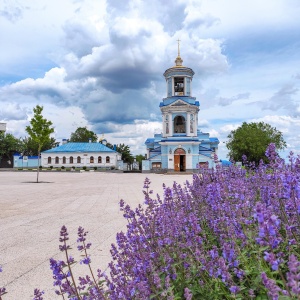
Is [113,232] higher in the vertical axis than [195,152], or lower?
lower

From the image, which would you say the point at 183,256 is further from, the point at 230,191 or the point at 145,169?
the point at 145,169

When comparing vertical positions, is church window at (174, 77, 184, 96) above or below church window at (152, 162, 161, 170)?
above

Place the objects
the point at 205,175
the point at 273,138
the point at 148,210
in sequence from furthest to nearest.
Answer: the point at 273,138
the point at 205,175
the point at 148,210

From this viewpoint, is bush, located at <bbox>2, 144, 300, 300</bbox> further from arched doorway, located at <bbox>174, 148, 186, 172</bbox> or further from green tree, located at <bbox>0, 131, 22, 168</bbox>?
green tree, located at <bbox>0, 131, 22, 168</bbox>

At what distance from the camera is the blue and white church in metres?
48.5

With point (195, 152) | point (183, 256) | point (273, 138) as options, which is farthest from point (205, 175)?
point (273, 138)

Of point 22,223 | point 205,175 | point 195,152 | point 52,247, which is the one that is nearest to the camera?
point 52,247

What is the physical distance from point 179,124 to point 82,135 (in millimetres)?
46332

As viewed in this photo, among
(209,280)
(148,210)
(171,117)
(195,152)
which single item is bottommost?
(209,280)

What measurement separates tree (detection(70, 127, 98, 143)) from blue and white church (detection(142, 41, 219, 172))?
4365cm

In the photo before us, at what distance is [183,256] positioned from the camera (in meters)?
2.49

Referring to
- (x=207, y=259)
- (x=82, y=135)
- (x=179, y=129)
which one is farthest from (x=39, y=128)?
(x=82, y=135)

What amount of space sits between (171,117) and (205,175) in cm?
4293

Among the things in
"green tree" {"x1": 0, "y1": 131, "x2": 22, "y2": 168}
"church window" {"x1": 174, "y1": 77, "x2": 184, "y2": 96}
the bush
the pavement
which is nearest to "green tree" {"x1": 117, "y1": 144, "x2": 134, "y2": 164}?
"green tree" {"x1": 0, "y1": 131, "x2": 22, "y2": 168}
